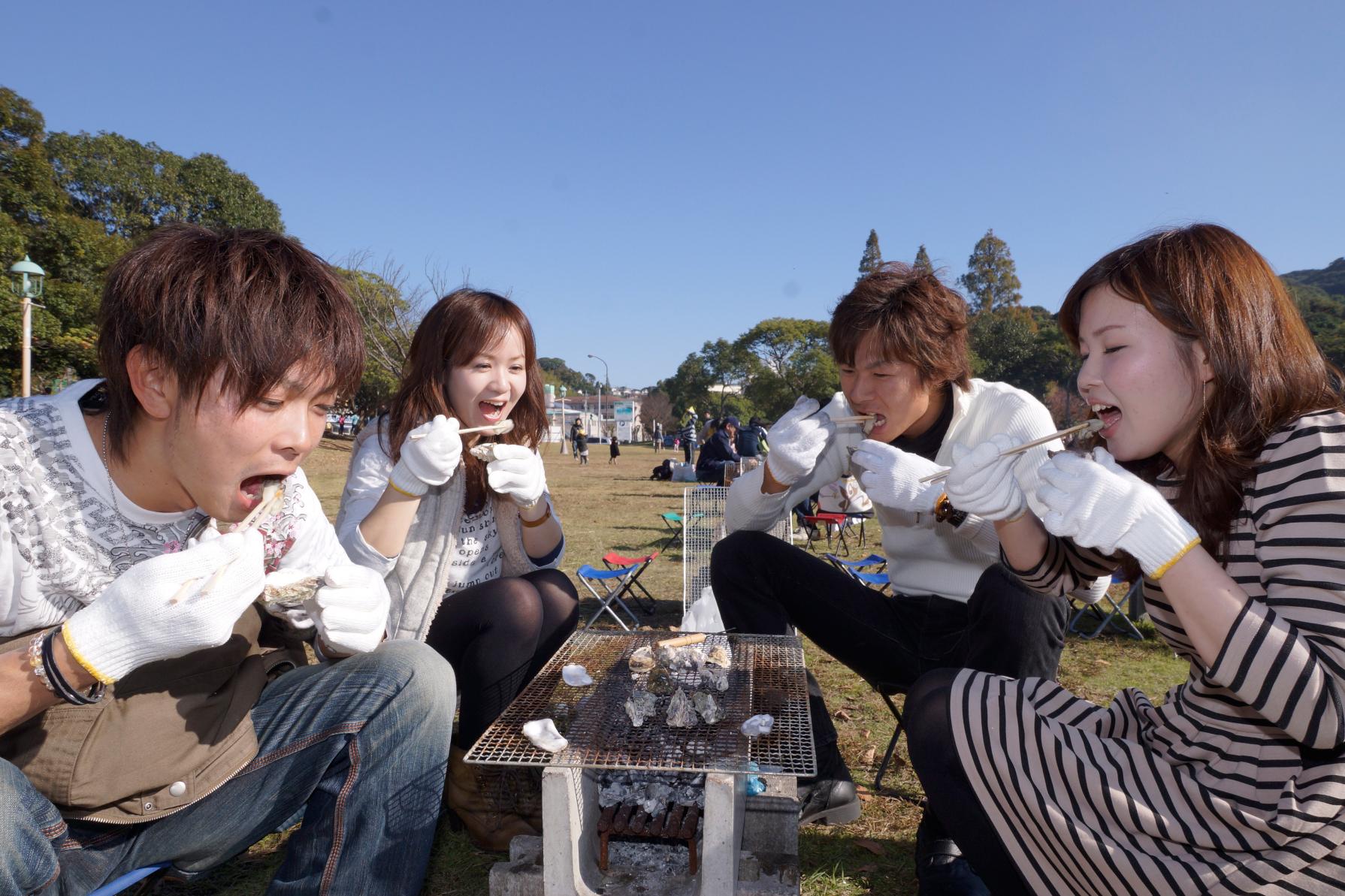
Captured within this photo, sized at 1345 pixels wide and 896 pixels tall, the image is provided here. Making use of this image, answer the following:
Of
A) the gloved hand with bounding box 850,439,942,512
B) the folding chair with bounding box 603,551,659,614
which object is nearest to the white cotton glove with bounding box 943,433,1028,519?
the gloved hand with bounding box 850,439,942,512

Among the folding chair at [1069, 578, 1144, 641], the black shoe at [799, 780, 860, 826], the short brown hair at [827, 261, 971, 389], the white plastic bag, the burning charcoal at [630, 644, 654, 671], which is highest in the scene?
the short brown hair at [827, 261, 971, 389]

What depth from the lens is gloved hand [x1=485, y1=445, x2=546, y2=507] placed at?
2.55 meters

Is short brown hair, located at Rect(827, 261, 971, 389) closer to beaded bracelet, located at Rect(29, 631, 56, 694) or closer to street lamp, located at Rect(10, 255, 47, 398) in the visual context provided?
beaded bracelet, located at Rect(29, 631, 56, 694)

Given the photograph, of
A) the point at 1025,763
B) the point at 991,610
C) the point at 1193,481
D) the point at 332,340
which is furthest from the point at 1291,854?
the point at 332,340

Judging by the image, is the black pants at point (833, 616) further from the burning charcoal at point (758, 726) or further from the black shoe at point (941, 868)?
the burning charcoal at point (758, 726)

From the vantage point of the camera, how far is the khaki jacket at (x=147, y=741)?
1.43 m

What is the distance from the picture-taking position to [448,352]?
2799mm

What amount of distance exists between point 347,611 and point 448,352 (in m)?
1.27

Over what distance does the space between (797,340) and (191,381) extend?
2316 inches

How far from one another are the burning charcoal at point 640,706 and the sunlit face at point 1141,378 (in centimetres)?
139

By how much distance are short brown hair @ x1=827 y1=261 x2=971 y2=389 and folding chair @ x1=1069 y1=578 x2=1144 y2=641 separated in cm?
331

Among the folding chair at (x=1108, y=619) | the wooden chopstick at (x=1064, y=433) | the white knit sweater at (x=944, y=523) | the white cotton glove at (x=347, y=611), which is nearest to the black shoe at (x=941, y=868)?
the white knit sweater at (x=944, y=523)

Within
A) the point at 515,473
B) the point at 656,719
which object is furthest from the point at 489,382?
the point at 656,719

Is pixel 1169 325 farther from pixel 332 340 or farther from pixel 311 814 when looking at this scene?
pixel 311 814
